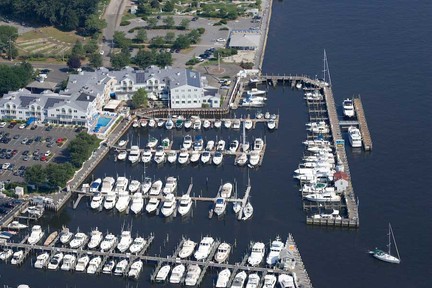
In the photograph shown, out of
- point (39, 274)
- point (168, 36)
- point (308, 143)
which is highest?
point (168, 36)

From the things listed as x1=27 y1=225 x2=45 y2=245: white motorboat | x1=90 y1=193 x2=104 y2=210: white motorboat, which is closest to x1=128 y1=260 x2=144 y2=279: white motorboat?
x1=27 y1=225 x2=45 y2=245: white motorboat

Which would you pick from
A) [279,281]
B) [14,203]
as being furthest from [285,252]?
[14,203]

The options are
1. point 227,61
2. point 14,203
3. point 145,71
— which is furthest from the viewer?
point 227,61

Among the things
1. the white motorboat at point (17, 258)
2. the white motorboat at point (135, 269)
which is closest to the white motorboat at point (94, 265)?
the white motorboat at point (135, 269)

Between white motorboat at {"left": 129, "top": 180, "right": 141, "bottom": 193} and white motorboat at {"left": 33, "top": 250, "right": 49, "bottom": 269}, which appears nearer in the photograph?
white motorboat at {"left": 33, "top": 250, "right": 49, "bottom": 269}

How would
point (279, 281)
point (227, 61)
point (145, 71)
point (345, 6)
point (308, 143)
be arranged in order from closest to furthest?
point (279, 281)
point (308, 143)
point (145, 71)
point (227, 61)
point (345, 6)

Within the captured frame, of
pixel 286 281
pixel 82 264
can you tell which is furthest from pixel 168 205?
pixel 286 281

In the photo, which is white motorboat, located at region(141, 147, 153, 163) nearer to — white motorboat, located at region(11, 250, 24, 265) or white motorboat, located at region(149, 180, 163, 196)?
white motorboat, located at region(149, 180, 163, 196)

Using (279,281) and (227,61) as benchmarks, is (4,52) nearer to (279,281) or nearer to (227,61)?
(227,61)

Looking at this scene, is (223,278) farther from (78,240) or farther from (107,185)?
(107,185)
